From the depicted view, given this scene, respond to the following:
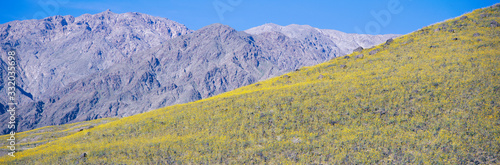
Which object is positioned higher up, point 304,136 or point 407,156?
point 304,136

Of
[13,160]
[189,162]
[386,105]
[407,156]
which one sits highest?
[13,160]

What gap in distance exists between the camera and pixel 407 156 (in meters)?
22.3

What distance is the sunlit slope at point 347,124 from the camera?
23.8 m

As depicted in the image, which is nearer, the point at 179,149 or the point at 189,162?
the point at 189,162

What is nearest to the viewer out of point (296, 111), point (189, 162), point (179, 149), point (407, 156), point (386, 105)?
point (407, 156)

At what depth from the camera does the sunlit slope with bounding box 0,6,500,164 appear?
935 inches

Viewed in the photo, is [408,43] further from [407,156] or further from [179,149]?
[179,149]

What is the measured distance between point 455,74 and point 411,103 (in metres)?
9.59

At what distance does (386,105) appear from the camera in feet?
102

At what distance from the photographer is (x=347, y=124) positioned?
95.2 ft

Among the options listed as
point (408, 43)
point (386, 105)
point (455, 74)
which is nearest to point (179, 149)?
point (386, 105)

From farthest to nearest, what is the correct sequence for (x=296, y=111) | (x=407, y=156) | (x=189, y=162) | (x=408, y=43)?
(x=408, y=43), (x=296, y=111), (x=189, y=162), (x=407, y=156)

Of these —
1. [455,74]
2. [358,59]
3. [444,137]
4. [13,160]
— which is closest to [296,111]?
[444,137]

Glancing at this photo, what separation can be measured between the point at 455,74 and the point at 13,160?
53.1 m
